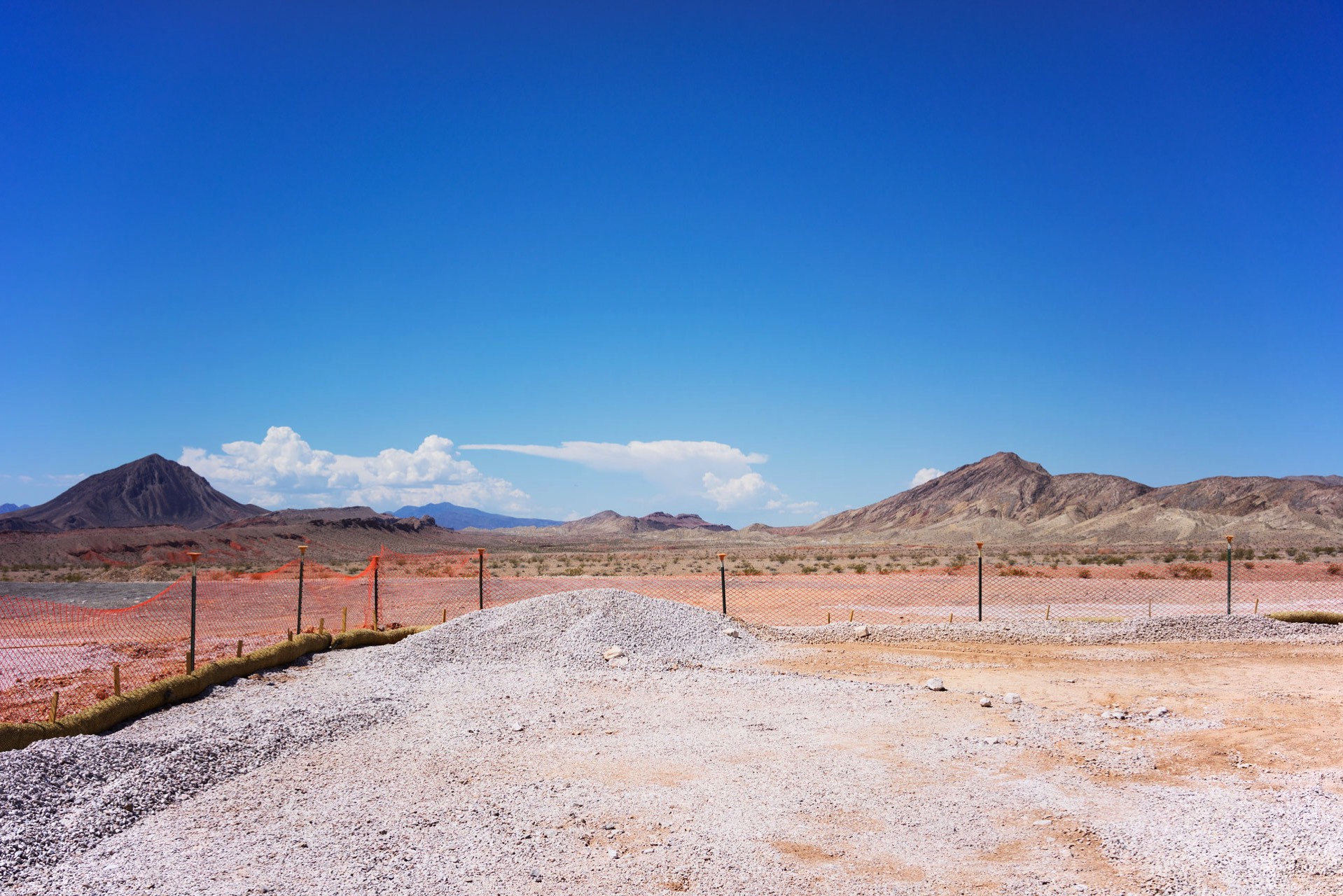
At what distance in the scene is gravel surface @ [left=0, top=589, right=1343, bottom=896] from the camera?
245 inches

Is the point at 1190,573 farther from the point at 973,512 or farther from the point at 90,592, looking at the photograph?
the point at 973,512

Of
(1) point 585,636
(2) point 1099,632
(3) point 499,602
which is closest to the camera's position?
(1) point 585,636

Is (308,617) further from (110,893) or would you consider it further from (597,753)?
(110,893)

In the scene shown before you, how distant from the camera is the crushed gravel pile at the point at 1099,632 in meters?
17.5

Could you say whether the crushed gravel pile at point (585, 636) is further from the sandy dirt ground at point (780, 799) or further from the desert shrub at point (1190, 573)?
the desert shrub at point (1190, 573)

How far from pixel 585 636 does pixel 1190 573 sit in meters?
31.0

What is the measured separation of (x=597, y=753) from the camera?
9391mm

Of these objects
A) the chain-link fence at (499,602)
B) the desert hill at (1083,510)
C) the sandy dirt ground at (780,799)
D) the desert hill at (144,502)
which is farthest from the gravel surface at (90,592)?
the desert hill at (144,502)

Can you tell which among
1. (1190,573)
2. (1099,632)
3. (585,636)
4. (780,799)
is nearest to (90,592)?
(585,636)

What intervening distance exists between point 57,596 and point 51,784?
99.8 ft

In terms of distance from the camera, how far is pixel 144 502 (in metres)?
134

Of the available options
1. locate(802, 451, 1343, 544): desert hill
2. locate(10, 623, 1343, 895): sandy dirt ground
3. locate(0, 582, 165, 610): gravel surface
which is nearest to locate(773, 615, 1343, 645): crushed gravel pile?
locate(10, 623, 1343, 895): sandy dirt ground

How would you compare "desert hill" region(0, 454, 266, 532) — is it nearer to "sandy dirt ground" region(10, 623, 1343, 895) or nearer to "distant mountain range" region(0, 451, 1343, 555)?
"distant mountain range" region(0, 451, 1343, 555)

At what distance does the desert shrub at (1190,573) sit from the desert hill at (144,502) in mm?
128057
